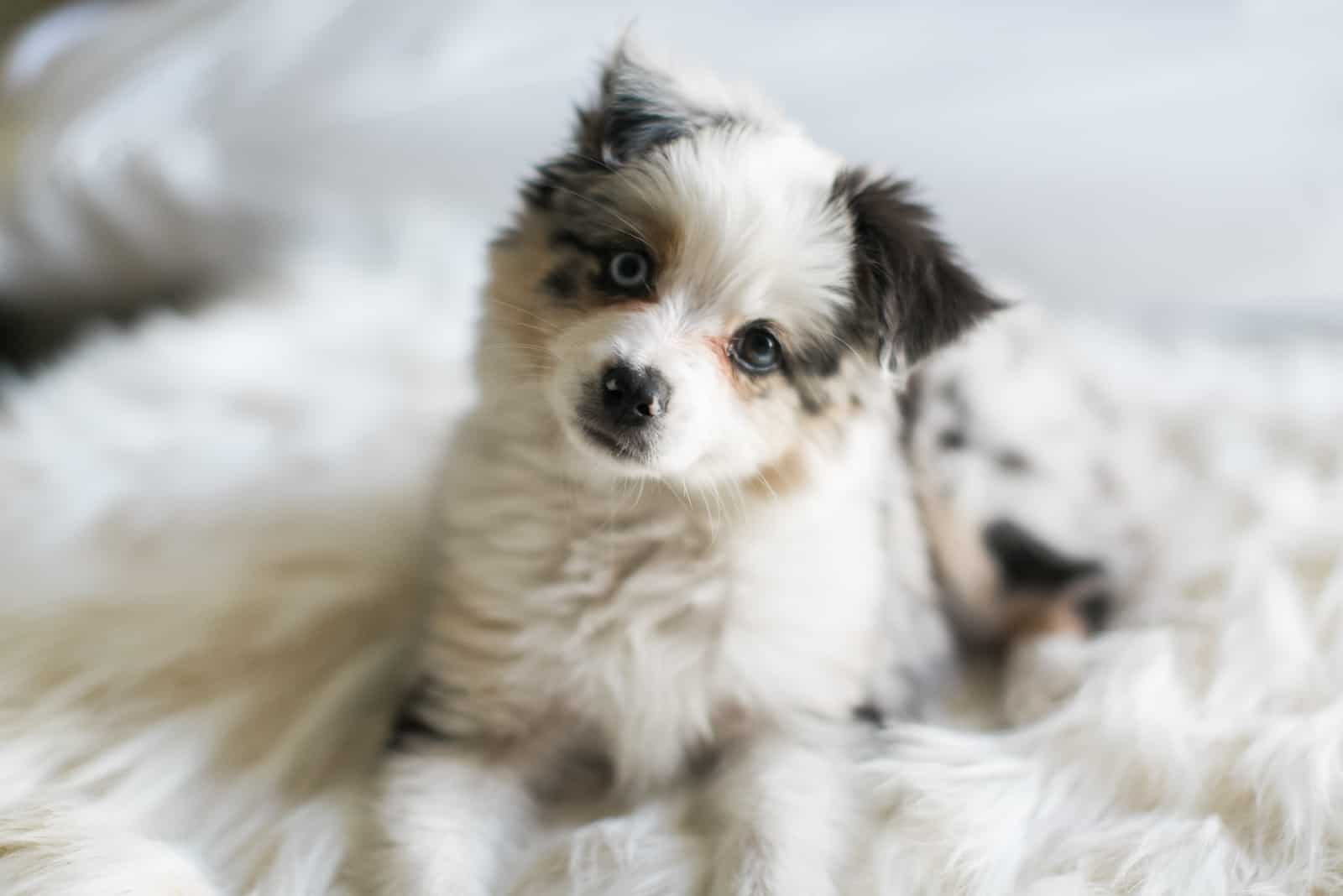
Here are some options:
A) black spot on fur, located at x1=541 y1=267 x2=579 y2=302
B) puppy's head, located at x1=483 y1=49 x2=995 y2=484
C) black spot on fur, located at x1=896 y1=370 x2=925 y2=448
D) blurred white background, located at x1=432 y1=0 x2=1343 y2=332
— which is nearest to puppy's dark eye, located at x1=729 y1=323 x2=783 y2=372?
puppy's head, located at x1=483 y1=49 x2=995 y2=484

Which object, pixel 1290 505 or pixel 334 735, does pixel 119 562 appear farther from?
pixel 1290 505

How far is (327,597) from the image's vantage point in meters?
1.80

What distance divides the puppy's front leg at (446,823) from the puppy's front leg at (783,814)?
29 centimetres

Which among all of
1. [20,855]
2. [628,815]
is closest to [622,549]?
[628,815]

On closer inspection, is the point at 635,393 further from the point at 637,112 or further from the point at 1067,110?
the point at 1067,110

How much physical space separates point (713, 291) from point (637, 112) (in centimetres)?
28

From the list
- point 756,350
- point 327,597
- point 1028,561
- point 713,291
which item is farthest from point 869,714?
point 327,597

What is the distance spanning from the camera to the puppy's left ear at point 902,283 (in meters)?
1.40

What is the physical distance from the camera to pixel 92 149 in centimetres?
271

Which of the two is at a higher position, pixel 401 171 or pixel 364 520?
pixel 401 171

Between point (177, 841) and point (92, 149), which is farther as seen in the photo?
point (92, 149)

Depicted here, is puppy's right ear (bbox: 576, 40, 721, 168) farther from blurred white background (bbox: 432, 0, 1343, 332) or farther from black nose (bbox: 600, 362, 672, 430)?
blurred white background (bbox: 432, 0, 1343, 332)

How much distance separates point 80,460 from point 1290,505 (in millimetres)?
2472

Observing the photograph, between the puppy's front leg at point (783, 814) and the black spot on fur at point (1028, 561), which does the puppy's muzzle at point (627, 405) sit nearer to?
the puppy's front leg at point (783, 814)
